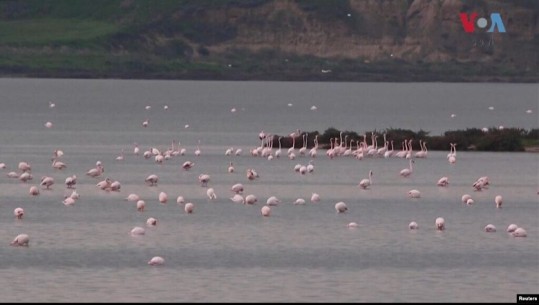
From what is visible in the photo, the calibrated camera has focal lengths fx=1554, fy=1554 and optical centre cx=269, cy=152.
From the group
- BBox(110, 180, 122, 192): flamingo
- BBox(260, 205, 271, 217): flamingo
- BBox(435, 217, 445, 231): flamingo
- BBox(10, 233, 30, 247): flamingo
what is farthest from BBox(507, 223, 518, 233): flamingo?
BBox(110, 180, 122, 192): flamingo

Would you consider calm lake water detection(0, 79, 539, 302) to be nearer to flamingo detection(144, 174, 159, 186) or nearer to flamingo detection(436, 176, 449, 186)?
flamingo detection(436, 176, 449, 186)

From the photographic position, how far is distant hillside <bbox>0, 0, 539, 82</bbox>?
186000 millimetres

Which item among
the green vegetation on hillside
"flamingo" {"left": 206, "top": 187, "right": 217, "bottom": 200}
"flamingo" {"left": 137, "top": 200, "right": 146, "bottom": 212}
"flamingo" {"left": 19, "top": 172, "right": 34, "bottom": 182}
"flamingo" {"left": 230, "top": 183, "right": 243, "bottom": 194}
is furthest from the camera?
the green vegetation on hillside

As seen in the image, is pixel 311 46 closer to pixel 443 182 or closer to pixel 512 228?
pixel 443 182

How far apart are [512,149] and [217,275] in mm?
33515

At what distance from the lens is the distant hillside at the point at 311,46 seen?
186 metres

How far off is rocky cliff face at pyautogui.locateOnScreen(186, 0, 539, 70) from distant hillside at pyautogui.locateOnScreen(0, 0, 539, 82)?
0.39ft

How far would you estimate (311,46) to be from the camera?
619ft

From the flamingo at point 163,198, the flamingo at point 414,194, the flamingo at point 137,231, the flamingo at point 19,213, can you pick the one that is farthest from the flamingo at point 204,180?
the flamingo at point 137,231

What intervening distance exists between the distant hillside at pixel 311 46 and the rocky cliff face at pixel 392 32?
0.39 ft

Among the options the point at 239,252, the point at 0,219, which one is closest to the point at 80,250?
the point at 239,252

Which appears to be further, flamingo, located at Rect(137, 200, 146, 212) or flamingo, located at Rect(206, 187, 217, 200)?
flamingo, located at Rect(206, 187, 217, 200)

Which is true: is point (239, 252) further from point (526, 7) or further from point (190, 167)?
point (526, 7)

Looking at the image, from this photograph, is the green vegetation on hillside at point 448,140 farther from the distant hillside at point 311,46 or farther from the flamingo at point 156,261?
the distant hillside at point 311,46
